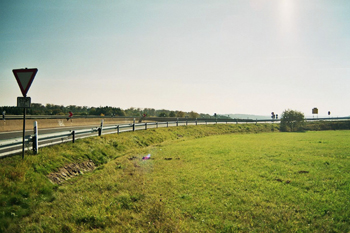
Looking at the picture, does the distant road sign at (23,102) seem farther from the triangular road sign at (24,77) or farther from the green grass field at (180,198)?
the green grass field at (180,198)

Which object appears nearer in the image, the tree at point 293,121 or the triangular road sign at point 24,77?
the triangular road sign at point 24,77

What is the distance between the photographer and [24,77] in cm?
843

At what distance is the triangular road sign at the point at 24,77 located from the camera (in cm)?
839

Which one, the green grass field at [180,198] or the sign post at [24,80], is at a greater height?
the sign post at [24,80]

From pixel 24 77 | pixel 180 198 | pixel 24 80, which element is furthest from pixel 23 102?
pixel 180 198

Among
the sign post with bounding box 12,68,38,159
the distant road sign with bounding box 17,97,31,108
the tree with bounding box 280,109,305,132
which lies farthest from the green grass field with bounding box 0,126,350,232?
the tree with bounding box 280,109,305,132

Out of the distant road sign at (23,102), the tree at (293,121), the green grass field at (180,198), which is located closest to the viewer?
the green grass field at (180,198)

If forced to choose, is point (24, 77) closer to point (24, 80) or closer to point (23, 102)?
point (24, 80)

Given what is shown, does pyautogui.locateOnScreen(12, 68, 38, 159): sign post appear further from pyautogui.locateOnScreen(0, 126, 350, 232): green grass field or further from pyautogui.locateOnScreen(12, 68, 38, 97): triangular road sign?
pyautogui.locateOnScreen(0, 126, 350, 232): green grass field

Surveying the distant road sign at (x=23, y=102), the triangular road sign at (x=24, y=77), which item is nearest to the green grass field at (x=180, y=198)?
the distant road sign at (x=23, y=102)

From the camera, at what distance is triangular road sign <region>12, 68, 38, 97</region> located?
839 cm

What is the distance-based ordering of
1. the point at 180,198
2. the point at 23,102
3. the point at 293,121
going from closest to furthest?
the point at 180,198
the point at 23,102
the point at 293,121

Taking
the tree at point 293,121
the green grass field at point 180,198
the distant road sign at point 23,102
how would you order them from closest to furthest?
the green grass field at point 180,198
the distant road sign at point 23,102
the tree at point 293,121

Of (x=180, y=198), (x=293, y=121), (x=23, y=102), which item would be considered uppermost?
(x=23, y=102)
